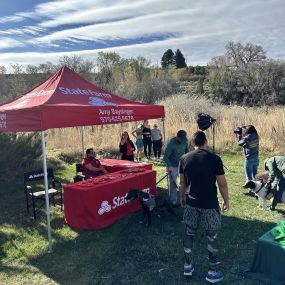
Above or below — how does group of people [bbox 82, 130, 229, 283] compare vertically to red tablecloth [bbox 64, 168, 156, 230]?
above

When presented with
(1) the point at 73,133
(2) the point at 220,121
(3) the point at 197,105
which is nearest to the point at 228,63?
(3) the point at 197,105

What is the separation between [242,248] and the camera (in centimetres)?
591

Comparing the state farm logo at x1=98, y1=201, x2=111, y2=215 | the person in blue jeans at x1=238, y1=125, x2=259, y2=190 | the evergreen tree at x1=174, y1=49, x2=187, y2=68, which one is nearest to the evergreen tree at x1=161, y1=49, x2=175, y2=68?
the evergreen tree at x1=174, y1=49, x2=187, y2=68

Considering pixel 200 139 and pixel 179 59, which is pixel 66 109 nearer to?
pixel 200 139

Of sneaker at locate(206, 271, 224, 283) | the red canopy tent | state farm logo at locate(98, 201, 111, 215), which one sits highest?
the red canopy tent

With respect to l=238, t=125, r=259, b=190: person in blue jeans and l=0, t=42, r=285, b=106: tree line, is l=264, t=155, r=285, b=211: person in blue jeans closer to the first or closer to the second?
l=238, t=125, r=259, b=190: person in blue jeans

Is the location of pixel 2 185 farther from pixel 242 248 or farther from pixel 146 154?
pixel 242 248

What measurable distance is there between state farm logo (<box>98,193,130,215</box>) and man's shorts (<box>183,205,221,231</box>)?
2.59m

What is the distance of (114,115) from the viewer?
26.1 feet

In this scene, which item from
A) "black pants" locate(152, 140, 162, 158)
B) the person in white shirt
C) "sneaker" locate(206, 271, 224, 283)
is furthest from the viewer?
"black pants" locate(152, 140, 162, 158)

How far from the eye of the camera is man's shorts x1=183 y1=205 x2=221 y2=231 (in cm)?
465

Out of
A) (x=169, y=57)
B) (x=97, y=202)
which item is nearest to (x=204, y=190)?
(x=97, y=202)

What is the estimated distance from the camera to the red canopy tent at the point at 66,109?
621 cm

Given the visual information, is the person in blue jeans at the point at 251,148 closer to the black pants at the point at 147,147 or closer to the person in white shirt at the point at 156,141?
the person in white shirt at the point at 156,141
